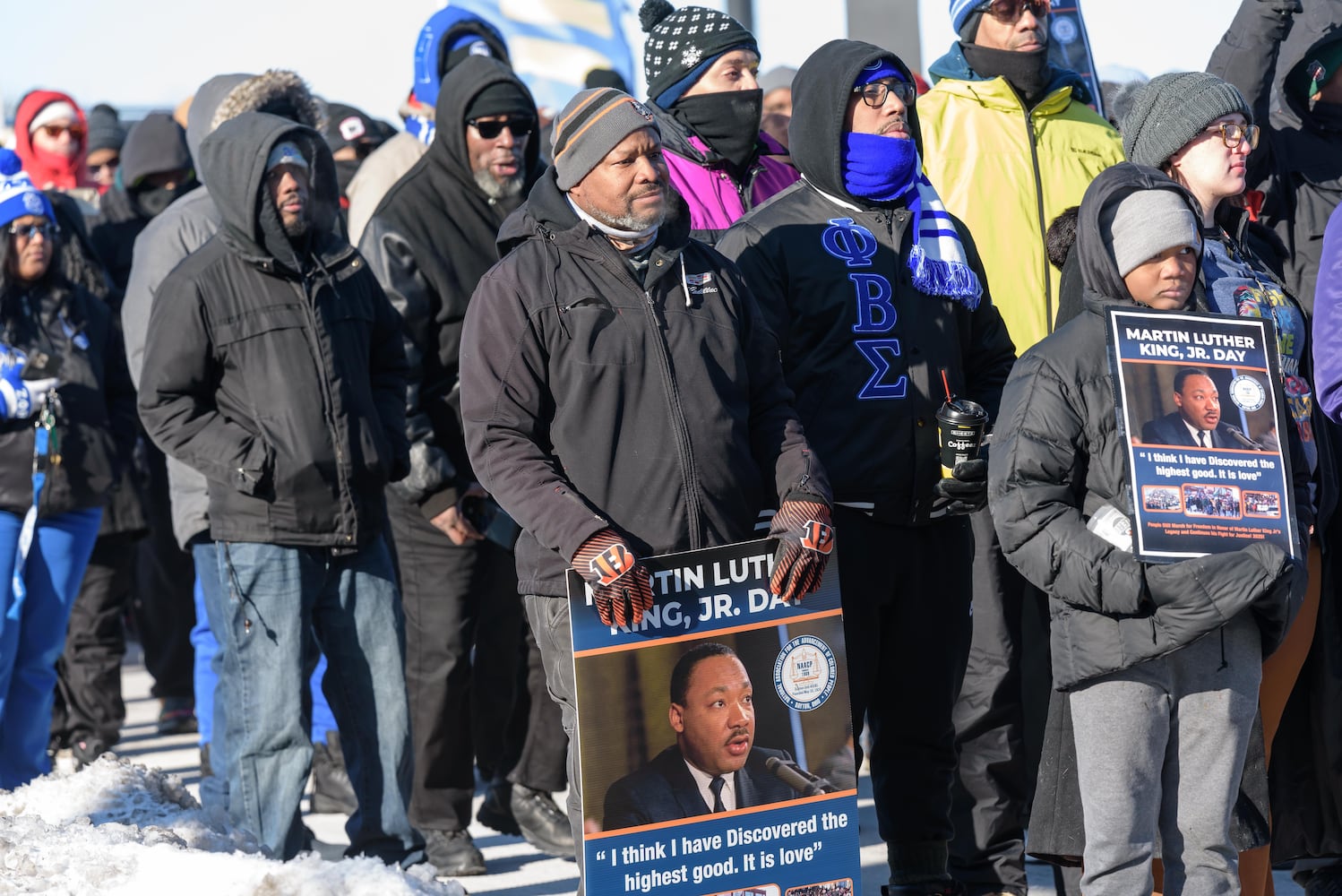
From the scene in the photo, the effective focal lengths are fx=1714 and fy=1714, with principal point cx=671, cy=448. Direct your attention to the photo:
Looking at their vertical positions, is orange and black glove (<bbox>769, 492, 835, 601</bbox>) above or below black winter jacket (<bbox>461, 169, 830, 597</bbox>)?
below

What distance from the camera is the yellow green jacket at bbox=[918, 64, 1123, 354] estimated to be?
5609mm

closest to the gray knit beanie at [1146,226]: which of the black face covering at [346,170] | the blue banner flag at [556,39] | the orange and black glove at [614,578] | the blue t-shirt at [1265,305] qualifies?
the blue t-shirt at [1265,305]

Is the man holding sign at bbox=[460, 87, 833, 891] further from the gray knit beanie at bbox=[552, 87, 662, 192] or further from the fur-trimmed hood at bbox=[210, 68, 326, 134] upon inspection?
the fur-trimmed hood at bbox=[210, 68, 326, 134]

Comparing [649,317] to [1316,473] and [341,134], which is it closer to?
[1316,473]

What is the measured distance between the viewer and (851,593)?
4.81 metres

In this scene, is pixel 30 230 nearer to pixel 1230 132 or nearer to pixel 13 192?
pixel 13 192

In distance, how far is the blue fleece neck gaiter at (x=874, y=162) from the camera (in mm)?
4887

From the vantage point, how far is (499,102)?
6.27 meters

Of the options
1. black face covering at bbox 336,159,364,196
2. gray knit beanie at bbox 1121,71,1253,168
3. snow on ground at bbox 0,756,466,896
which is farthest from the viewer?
black face covering at bbox 336,159,364,196

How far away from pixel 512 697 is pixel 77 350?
7.09 feet

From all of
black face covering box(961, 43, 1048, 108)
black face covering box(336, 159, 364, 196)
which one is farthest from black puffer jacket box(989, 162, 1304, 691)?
black face covering box(336, 159, 364, 196)

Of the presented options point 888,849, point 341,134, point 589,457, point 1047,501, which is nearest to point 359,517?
point 589,457

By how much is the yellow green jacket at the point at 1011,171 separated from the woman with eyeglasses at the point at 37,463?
333cm

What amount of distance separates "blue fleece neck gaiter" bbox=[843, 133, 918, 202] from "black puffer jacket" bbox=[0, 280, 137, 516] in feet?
10.6
